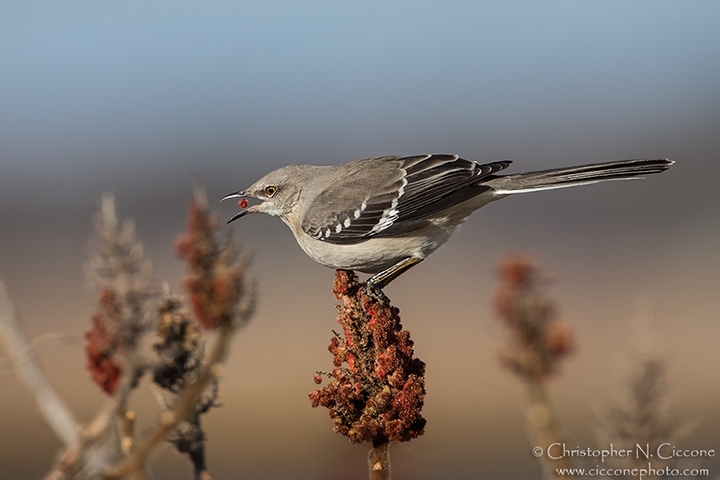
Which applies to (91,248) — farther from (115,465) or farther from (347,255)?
(347,255)

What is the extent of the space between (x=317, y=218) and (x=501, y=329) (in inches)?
136

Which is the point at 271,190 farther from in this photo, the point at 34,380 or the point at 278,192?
the point at 34,380

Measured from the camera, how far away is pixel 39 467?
12.5m

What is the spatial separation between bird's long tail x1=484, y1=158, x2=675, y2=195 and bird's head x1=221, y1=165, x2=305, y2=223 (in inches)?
56.4

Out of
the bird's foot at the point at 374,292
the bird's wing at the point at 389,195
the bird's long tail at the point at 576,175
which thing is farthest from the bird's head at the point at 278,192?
the bird's foot at the point at 374,292

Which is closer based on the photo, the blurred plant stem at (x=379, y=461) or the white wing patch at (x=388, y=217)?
the blurred plant stem at (x=379, y=461)

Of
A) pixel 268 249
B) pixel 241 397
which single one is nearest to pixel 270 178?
pixel 241 397

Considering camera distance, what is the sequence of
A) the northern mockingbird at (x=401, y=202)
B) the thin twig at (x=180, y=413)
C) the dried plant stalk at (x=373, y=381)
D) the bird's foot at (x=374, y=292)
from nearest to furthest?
the thin twig at (x=180, y=413), the dried plant stalk at (x=373, y=381), the bird's foot at (x=374, y=292), the northern mockingbird at (x=401, y=202)

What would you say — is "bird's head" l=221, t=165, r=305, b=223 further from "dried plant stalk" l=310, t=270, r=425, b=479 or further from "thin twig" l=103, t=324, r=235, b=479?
"thin twig" l=103, t=324, r=235, b=479

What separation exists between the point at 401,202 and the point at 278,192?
112 centimetres

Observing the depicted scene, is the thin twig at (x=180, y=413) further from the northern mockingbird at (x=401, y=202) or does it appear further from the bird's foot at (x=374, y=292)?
the northern mockingbird at (x=401, y=202)

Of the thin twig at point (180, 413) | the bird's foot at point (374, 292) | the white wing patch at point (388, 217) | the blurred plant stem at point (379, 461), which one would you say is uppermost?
the white wing patch at point (388, 217)

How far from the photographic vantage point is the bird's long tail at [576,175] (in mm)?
5387

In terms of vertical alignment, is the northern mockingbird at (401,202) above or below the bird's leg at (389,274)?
above
